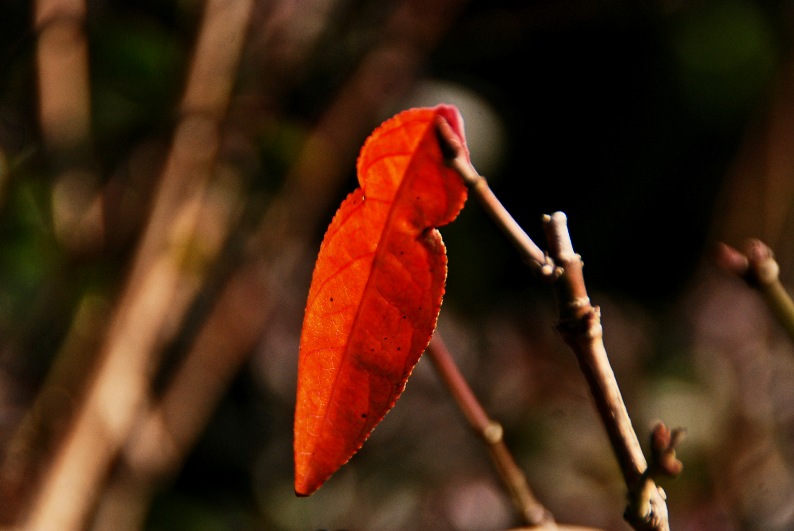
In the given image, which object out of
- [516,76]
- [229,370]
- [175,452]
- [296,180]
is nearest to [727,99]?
[516,76]

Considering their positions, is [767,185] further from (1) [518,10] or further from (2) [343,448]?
(2) [343,448]

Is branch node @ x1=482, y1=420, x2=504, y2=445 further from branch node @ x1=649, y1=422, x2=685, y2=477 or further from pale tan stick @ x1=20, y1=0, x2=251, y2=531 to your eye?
pale tan stick @ x1=20, y1=0, x2=251, y2=531

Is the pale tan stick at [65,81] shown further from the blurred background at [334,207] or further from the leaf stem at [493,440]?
the leaf stem at [493,440]

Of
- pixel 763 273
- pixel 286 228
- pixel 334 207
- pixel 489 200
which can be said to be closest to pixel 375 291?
pixel 489 200

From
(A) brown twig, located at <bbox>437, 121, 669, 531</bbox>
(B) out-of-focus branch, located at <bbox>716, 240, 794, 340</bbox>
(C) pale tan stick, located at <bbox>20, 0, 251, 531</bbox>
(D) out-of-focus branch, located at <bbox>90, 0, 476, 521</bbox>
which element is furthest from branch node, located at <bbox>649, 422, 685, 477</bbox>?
(D) out-of-focus branch, located at <bbox>90, 0, 476, 521</bbox>

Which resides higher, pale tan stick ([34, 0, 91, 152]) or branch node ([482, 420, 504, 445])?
branch node ([482, 420, 504, 445])

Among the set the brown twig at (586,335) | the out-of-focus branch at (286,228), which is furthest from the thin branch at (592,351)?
the out-of-focus branch at (286,228)
